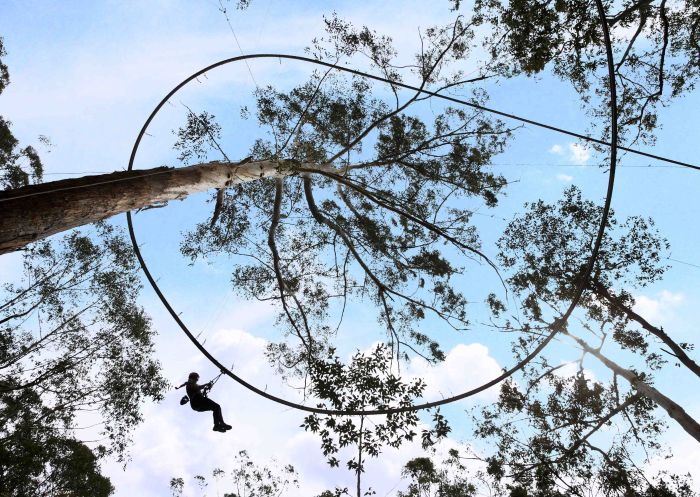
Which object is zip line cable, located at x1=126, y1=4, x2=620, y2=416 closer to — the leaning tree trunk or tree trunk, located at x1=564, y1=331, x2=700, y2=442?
the leaning tree trunk

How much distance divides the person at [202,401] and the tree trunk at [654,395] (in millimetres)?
6297

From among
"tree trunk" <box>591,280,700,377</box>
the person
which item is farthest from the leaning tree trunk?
"tree trunk" <box>591,280,700,377</box>

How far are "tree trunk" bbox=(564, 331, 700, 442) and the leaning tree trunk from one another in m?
7.25

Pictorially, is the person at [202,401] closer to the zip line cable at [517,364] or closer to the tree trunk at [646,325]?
the zip line cable at [517,364]

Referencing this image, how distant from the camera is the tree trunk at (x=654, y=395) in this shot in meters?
6.64

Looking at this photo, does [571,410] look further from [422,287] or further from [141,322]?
[141,322]

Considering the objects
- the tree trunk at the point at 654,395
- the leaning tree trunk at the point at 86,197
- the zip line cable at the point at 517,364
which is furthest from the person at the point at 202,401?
the tree trunk at the point at 654,395

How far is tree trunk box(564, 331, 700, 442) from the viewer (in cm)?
664

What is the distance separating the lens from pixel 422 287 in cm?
1036

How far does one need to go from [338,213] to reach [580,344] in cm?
558

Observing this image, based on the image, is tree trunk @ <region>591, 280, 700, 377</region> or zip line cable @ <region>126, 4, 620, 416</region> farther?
tree trunk @ <region>591, 280, 700, 377</region>

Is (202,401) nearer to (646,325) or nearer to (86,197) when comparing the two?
(86,197)

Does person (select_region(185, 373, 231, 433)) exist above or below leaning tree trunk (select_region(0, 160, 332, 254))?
below

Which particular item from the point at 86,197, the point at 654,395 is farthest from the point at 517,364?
the point at 86,197
